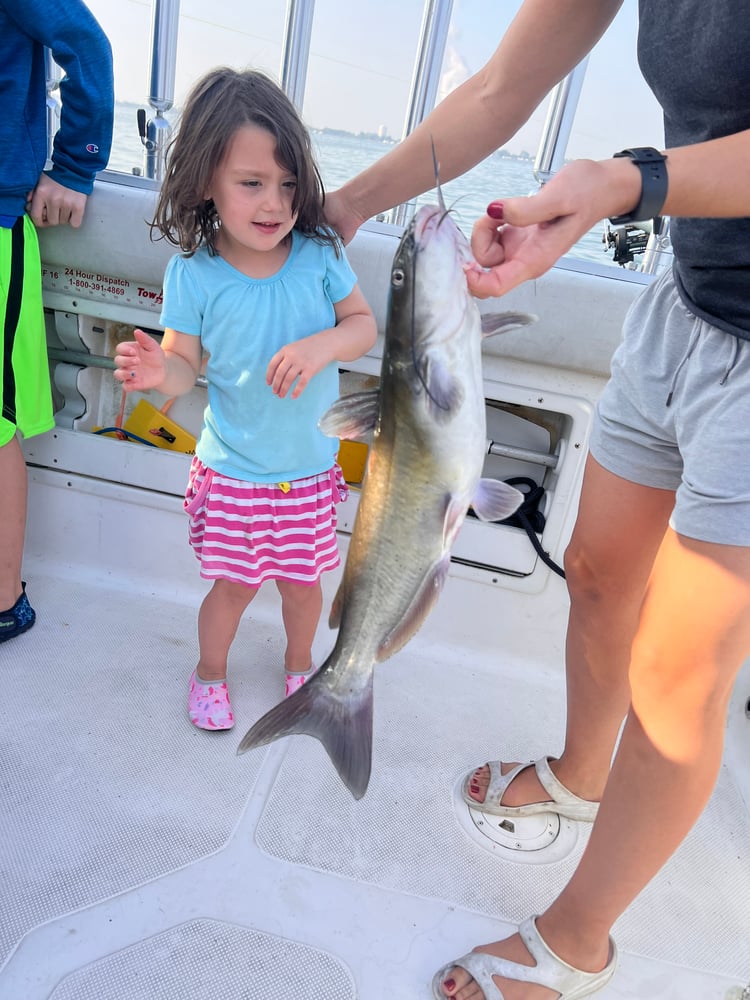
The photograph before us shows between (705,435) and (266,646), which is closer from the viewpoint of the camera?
(705,435)

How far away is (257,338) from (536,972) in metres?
1.62

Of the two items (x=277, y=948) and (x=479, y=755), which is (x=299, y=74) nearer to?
(x=479, y=755)

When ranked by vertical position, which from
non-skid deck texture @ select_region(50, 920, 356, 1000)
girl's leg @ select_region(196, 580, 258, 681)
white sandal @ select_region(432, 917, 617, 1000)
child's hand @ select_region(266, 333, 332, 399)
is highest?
child's hand @ select_region(266, 333, 332, 399)

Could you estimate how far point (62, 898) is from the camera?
176 centimetres

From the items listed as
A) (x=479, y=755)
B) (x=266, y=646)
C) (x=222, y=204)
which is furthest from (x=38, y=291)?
(x=479, y=755)

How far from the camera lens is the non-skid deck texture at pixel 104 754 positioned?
1842 millimetres

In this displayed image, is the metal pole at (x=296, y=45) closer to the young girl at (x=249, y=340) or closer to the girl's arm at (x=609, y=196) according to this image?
the young girl at (x=249, y=340)

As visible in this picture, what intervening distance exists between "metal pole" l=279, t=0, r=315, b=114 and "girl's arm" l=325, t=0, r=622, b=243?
5.70 ft

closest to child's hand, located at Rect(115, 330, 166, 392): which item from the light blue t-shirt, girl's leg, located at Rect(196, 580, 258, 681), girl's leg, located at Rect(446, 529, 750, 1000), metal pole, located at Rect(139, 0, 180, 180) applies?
the light blue t-shirt

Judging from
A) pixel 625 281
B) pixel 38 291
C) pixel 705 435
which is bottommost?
pixel 38 291

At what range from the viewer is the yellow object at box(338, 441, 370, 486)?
2.89m

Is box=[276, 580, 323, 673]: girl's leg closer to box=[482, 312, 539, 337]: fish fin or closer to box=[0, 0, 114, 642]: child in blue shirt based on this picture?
box=[0, 0, 114, 642]: child in blue shirt

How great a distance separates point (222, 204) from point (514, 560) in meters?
1.52

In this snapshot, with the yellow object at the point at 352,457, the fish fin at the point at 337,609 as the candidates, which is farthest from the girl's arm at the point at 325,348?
the yellow object at the point at 352,457
